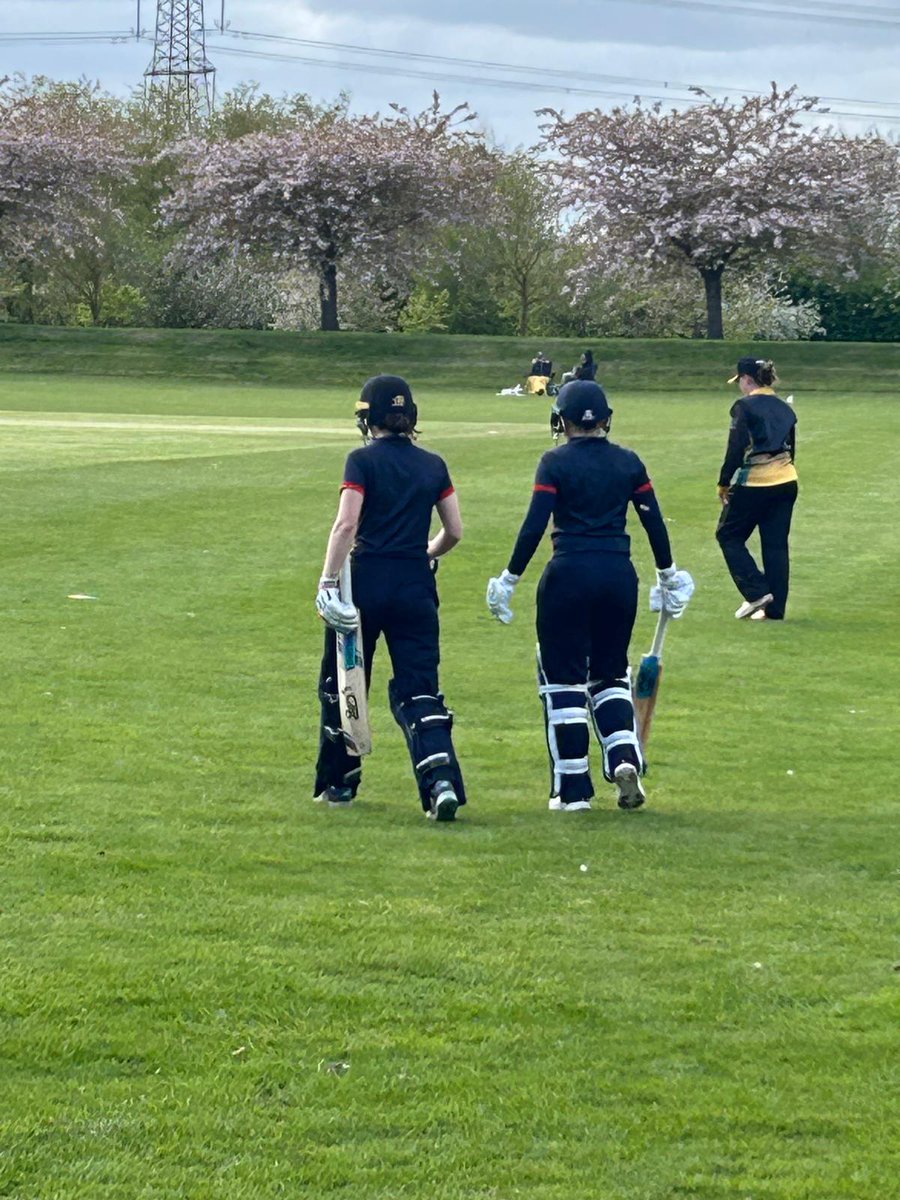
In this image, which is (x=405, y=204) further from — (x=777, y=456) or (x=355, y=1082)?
(x=355, y=1082)

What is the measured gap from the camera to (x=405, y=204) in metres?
68.1

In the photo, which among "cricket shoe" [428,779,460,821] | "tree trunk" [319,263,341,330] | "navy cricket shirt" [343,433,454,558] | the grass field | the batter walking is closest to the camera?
the grass field

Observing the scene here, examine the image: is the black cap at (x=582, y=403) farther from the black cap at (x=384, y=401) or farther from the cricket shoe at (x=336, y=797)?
the cricket shoe at (x=336, y=797)

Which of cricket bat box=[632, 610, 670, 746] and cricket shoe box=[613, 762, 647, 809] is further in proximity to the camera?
cricket bat box=[632, 610, 670, 746]

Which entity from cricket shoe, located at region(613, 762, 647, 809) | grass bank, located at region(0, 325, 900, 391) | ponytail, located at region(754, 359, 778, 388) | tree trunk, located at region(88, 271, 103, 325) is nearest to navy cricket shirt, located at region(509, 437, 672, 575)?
cricket shoe, located at region(613, 762, 647, 809)

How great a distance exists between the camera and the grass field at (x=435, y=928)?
4730mm

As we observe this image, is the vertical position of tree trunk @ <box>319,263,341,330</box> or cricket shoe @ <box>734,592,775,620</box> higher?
tree trunk @ <box>319,263,341,330</box>

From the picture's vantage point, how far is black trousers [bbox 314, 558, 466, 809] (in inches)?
336

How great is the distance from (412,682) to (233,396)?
42733 mm

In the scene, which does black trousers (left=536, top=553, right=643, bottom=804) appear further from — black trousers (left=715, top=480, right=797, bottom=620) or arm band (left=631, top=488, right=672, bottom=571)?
black trousers (left=715, top=480, right=797, bottom=620)

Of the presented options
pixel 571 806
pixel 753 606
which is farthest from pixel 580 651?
pixel 753 606

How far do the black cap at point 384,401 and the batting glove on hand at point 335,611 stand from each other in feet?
2.61

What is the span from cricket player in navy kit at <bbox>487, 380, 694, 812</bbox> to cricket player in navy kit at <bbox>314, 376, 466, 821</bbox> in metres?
0.39

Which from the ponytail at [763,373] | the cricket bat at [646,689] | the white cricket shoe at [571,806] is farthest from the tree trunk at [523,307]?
the white cricket shoe at [571,806]
